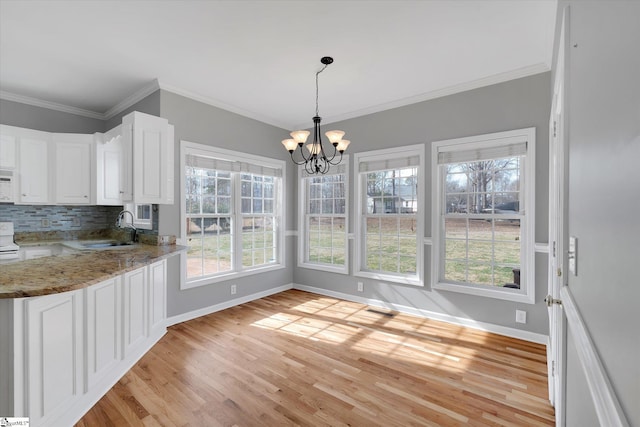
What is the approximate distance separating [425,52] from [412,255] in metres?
2.41

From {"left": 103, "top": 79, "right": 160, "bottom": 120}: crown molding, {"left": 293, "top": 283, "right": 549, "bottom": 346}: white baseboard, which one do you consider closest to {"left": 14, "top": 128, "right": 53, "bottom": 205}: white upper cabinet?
Result: {"left": 103, "top": 79, "right": 160, "bottom": 120}: crown molding

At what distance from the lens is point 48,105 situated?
163 inches

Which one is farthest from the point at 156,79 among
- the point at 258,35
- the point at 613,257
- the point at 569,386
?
the point at 569,386

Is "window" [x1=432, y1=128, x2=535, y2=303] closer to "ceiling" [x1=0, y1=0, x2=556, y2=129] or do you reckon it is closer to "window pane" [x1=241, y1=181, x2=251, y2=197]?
"ceiling" [x1=0, y1=0, x2=556, y2=129]

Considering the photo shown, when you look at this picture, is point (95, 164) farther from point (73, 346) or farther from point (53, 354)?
point (53, 354)

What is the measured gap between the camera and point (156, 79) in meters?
3.44

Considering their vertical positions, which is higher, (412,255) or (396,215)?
(396,215)

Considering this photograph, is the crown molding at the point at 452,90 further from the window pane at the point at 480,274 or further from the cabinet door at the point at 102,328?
the cabinet door at the point at 102,328

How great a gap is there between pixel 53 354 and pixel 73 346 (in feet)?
0.55

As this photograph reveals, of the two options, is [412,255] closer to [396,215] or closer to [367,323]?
[396,215]

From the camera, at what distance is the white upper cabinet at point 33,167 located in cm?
364

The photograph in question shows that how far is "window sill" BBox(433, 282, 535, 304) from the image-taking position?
3.19 meters

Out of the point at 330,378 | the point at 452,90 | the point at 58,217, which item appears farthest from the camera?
the point at 58,217

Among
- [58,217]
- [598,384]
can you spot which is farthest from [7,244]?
[598,384]
